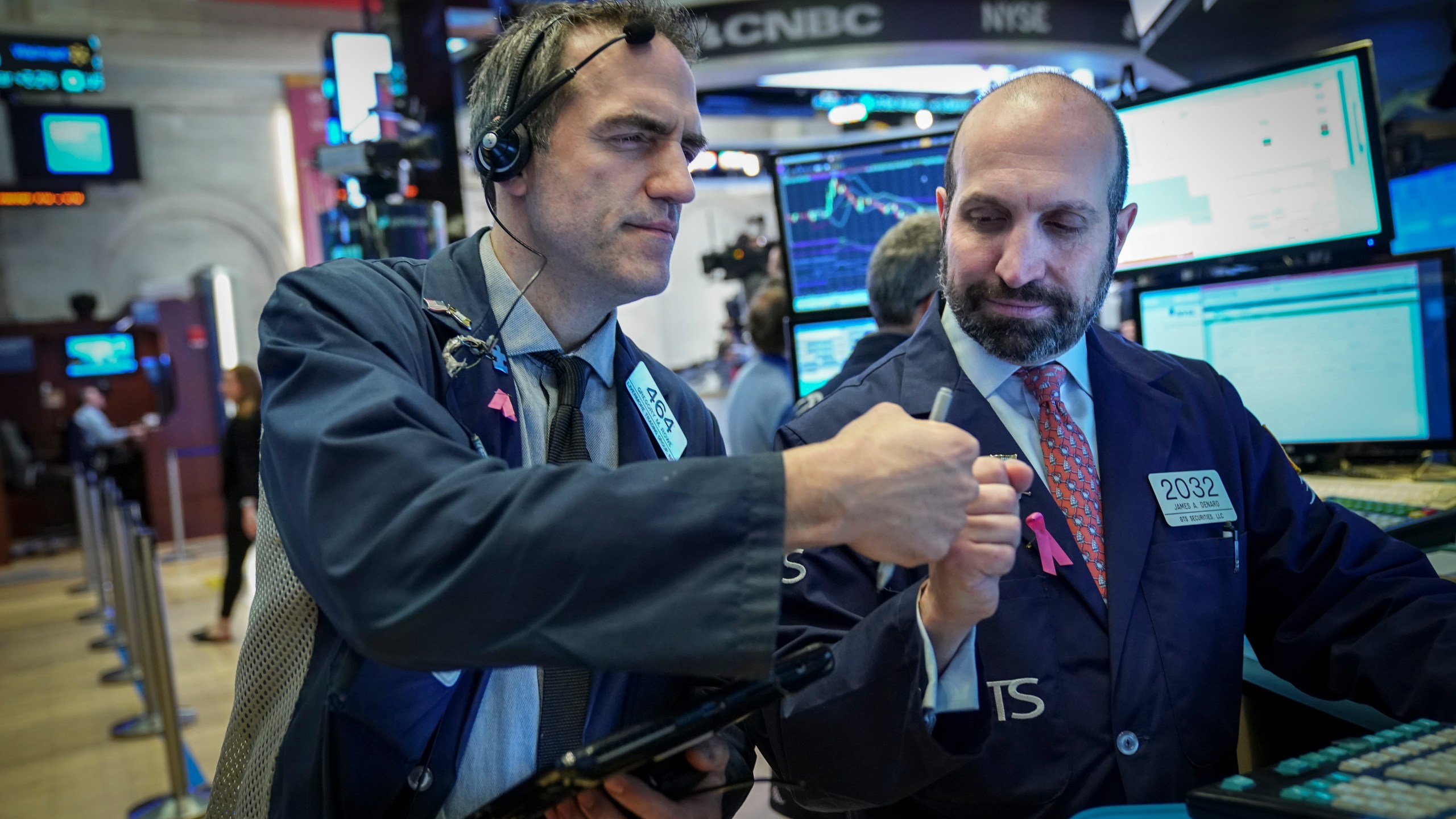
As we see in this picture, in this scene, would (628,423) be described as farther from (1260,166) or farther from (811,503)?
(1260,166)

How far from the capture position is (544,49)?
122cm

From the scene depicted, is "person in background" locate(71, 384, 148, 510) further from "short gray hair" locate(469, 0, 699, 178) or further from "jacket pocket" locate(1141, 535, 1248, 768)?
"jacket pocket" locate(1141, 535, 1248, 768)

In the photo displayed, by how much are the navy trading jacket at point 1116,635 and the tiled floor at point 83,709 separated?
5.98ft

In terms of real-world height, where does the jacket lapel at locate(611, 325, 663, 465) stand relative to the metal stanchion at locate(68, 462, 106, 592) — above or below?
above

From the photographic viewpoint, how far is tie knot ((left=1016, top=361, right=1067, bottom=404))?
1312 millimetres

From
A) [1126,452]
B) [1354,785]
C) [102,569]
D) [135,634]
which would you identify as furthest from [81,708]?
[1354,785]

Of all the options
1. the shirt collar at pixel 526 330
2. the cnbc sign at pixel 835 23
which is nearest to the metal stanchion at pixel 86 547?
the cnbc sign at pixel 835 23

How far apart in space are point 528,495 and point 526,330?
1.68ft

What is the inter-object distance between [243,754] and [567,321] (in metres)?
0.62

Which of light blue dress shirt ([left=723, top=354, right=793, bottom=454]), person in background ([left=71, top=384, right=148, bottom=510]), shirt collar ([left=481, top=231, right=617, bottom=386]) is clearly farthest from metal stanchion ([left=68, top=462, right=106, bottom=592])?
shirt collar ([left=481, top=231, right=617, bottom=386])

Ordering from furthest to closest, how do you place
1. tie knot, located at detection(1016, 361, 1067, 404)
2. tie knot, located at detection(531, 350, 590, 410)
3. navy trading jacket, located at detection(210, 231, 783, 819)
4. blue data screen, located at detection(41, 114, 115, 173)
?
blue data screen, located at detection(41, 114, 115, 173) → tie knot, located at detection(1016, 361, 1067, 404) → tie knot, located at detection(531, 350, 590, 410) → navy trading jacket, located at detection(210, 231, 783, 819)

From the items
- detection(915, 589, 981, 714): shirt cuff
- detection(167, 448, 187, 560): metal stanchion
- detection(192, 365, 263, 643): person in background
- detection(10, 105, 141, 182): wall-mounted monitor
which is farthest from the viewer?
detection(167, 448, 187, 560): metal stanchion

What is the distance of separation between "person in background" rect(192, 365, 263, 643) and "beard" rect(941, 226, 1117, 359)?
5.35 meters

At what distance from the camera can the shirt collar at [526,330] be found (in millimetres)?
1213
